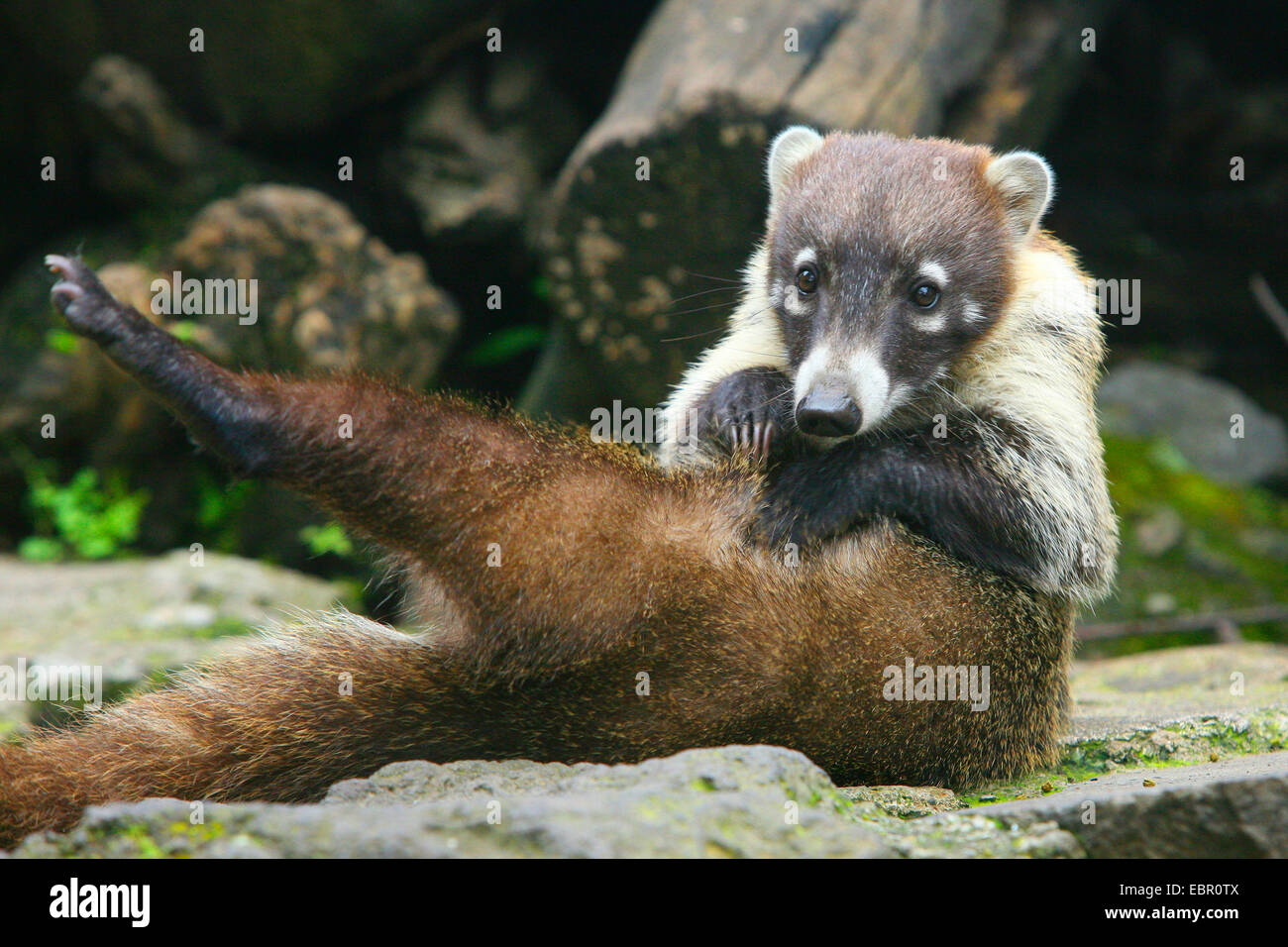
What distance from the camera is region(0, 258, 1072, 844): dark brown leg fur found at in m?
4.86

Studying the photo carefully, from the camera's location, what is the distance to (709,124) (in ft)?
29.1

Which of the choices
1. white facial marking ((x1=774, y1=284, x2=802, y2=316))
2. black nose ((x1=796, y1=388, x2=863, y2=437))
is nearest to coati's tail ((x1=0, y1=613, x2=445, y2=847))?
black nose ((x1=796, y1=388, x2=863, y2=437))

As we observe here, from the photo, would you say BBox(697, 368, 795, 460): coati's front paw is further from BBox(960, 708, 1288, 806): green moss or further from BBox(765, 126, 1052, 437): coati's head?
BBox(960, 708, 1288, 806): green moss

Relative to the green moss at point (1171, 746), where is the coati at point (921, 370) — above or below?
above

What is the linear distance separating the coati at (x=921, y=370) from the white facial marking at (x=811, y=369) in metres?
0.01

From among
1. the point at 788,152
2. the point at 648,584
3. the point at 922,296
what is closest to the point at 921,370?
the point at 922,296

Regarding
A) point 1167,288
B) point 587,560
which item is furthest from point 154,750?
point 1167,288

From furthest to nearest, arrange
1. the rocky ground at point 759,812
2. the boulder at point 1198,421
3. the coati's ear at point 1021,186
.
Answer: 1. the boulder at point 1198,421
2. the coati's ear at point 1021,186
3. the rocky ground at point 759,812

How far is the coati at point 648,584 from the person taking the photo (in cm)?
489

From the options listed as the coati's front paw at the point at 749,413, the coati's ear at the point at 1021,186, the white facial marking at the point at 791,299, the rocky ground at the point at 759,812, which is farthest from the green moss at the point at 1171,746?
the coati's ear at the point at 1021,186

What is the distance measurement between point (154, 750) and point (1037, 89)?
918cm

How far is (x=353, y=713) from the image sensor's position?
17.6ft

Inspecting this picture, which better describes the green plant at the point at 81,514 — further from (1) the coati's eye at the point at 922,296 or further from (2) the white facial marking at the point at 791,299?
(1) the coati's eye at the point at 922,296

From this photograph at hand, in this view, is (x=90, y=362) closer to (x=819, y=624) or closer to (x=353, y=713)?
(x=353, y=713)
